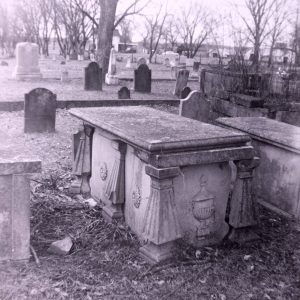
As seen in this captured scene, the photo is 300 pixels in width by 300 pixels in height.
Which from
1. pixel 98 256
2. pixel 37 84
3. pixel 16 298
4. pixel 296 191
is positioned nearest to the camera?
pixel 16 298

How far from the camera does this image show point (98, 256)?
382cm

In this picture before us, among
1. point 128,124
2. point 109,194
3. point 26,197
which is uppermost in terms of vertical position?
point 128,124

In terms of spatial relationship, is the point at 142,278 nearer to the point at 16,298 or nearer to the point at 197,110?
the point at 16,298

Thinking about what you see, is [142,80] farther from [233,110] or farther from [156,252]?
[156,252]

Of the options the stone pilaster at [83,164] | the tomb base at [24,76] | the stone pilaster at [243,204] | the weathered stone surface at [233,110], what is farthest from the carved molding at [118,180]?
the tomb base at [24,76]

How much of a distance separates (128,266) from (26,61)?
1543 cm

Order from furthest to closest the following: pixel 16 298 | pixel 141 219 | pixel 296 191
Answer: pixel 296 191 < pixel 141 219 < pixel 16 298

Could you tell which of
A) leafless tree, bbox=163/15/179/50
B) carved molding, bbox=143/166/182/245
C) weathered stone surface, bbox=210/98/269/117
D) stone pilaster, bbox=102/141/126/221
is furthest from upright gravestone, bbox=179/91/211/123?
leafless tree, bbox=163/15/179/50

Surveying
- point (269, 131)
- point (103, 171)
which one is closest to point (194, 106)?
point (269, 131)

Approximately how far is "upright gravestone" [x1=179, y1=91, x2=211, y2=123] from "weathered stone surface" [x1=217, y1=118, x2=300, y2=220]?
9.87ft

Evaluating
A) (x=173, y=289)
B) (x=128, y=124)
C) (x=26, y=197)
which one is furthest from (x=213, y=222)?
(x=26, y=197)

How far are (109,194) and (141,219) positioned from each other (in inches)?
25.2

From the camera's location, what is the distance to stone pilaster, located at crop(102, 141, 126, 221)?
442cm

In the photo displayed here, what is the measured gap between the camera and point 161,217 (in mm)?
3656
